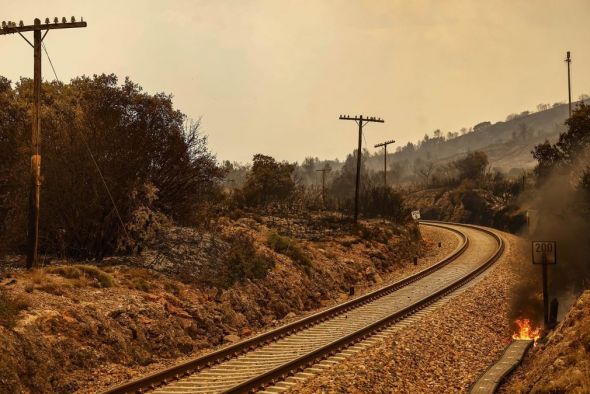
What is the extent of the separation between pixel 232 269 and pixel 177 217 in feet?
18.9

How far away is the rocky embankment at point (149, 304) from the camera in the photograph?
12.0m

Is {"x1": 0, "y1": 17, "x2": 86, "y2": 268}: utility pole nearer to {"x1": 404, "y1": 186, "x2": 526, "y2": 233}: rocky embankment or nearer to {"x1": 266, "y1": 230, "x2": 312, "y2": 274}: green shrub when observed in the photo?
{"x1": 266, "y1": 230, "x2": 312, "y2": 274}: green shrub

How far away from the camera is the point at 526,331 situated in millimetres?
17781

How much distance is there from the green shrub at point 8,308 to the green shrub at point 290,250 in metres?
13.9

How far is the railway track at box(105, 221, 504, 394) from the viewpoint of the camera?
1162cm

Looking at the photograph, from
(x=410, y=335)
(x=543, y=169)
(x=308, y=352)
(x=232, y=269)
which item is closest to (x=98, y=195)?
(x=232, y=269)

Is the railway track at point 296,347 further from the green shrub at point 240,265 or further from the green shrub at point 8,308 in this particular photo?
the green shrub at point 240,265

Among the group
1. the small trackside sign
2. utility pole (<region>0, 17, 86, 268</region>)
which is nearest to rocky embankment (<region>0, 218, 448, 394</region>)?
utility pole (<region>0, 17, 86, 268</region>)

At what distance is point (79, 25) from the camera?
17406 millimetres

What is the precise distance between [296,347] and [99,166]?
10.8 meters

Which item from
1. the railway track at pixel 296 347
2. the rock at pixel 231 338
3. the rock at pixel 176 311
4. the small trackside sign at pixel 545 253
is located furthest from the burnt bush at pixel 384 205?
the rock at pixel 176 311

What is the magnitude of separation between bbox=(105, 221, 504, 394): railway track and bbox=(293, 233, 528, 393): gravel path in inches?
31.2

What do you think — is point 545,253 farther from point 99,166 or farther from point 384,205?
point 384,205

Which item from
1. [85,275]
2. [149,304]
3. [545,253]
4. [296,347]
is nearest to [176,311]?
[149,304]
